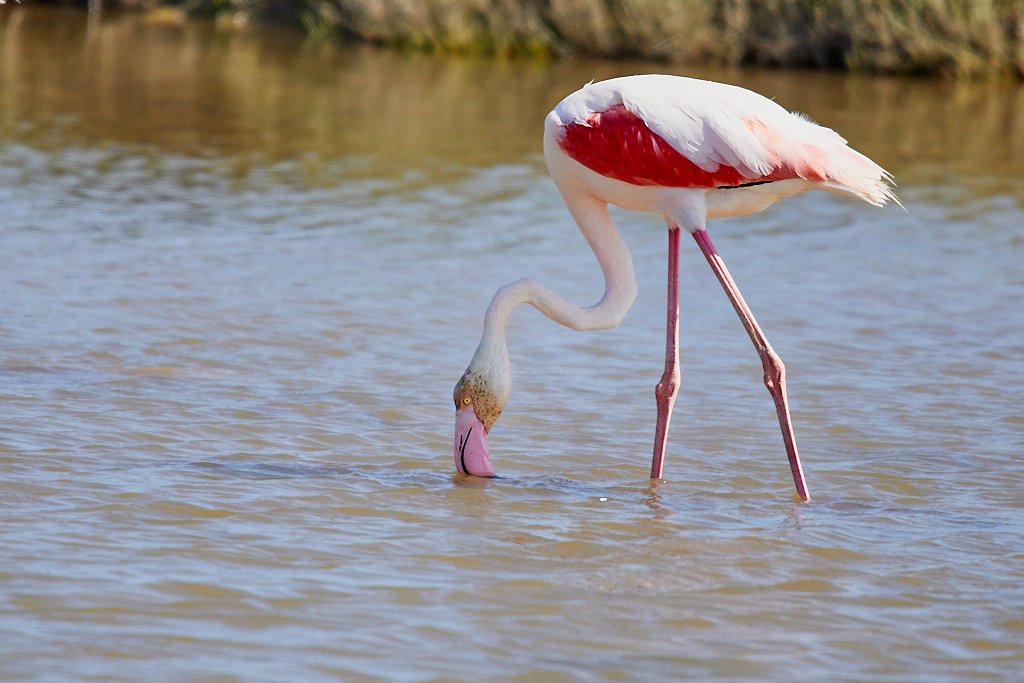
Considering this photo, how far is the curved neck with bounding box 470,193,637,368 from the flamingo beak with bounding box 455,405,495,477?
0.21 meters

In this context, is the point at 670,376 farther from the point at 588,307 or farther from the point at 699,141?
the point at 699,141

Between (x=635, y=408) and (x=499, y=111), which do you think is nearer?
(x=635, y=408)

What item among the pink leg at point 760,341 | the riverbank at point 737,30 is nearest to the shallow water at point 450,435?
the pink leg at point 760,341

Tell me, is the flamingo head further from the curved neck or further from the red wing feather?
the red wing feather

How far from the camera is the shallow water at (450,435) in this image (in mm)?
3592

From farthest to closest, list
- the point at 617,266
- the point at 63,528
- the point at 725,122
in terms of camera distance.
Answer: the point at 617,266 < the point at 725,122 < the point at 63,528

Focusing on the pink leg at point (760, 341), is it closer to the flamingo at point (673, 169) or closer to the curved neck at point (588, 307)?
the flamingo at point (673, 169)

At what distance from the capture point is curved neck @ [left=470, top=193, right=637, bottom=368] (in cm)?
495

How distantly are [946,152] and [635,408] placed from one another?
30.0 ft

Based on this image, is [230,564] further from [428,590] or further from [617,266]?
[617,266]

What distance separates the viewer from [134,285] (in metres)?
7.85

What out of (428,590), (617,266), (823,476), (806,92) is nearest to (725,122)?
(617,266)

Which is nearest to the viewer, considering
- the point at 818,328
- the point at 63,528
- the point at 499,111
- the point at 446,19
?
the point at 63,528

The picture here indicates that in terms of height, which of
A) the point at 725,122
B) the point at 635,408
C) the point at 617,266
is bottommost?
the point at 635,408
